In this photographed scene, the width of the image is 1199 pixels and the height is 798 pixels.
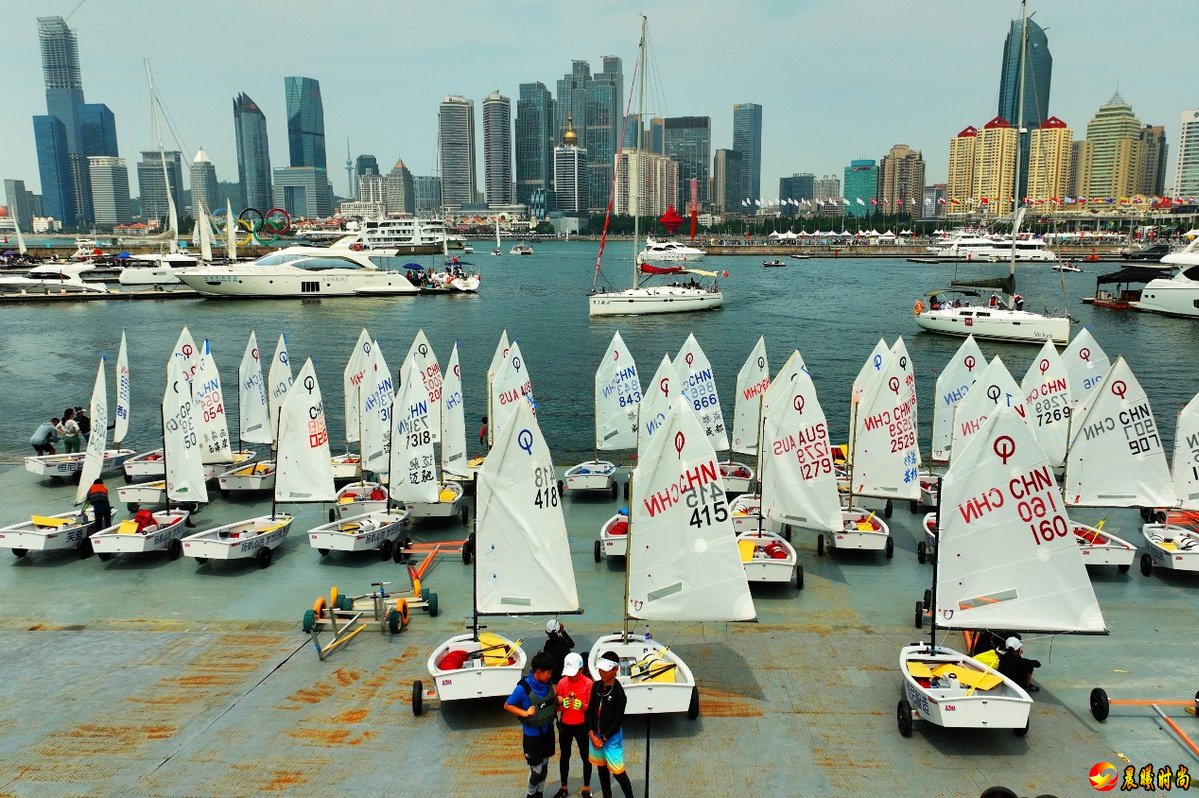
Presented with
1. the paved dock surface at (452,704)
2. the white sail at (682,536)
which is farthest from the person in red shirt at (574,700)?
the white sail at (682,536)

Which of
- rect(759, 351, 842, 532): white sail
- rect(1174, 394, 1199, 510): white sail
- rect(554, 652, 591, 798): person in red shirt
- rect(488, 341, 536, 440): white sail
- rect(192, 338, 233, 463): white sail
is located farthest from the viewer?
rect(192, 338, 233, 463): white sail

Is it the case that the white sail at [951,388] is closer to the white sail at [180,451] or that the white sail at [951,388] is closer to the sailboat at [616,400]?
the sailboat at [616,400]

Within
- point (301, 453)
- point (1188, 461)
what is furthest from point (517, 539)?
point (1188, 461)

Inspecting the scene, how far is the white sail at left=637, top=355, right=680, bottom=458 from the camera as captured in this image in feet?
71.8

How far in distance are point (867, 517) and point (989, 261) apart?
170 metres

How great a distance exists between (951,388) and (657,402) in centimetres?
1044

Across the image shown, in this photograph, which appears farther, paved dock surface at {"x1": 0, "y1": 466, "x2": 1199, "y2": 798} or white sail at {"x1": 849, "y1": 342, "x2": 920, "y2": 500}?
white sail at {"x1": 849, "y1": 342, "x2": 920, "y2": 500}

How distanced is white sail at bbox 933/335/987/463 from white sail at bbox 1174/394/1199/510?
6144mm

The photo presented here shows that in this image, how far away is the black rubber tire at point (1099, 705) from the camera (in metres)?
11.9

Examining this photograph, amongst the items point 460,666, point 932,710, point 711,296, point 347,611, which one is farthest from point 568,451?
point 711,296

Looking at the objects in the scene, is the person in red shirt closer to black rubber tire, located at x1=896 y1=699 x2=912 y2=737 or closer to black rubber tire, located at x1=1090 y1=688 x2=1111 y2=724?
black rubber tire, located at x1=896 y1=699 x2=912 y2=737

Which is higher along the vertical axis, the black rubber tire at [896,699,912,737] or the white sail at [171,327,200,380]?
the white sail at [171,327,200,380]

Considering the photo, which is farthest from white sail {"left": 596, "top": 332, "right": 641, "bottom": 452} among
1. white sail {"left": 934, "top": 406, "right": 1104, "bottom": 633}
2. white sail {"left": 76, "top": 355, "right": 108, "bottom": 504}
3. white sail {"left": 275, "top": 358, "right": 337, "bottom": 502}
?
white sail {"left": 76, "top": 355, "right": 108, "bottom": 504}

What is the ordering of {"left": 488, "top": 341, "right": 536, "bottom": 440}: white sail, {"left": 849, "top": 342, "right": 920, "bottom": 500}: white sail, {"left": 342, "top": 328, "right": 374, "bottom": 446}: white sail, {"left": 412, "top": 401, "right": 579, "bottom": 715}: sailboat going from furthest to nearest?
{"left": 342, "top": 328, "right": 374, "bottom": 446}: white sail
{"left": 488, "top": 341, "right": 536, "bottom": 440}: white sail
{"left": 849, "top": 342, "right": 920, "bottom": 500}: white sail
{"left": 412, "top": 401, "right": 579, "bottom": 715}: sailboat
